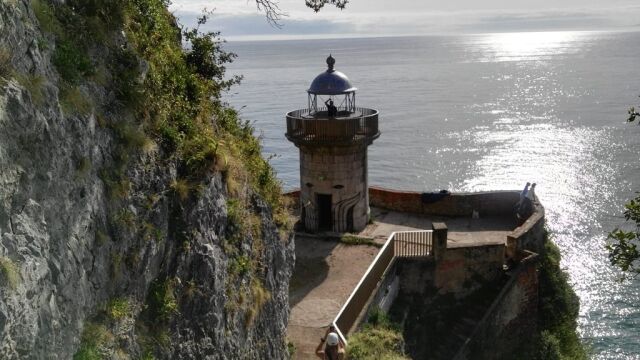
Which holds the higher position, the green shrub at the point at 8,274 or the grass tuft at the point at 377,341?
the green shrub at the point at 8,274

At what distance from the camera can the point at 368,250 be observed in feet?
69.6

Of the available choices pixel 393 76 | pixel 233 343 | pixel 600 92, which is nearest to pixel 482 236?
pixel 233 343

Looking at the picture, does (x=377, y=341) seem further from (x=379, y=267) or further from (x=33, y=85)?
(x=33, y=85)

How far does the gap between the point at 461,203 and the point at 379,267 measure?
8283mm

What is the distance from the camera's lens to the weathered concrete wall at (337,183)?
2259 cm

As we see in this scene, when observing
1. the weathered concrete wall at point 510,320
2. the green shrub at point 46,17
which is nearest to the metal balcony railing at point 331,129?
the weathered concrete wall at point 510,320

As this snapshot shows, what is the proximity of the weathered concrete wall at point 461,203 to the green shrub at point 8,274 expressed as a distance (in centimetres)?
2110

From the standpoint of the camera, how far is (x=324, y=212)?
23562 millimetres

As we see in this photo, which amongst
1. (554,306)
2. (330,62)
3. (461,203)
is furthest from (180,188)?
(461,203)

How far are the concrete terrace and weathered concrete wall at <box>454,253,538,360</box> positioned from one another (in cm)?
136

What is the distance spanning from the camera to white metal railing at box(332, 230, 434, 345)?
1563 centimetres

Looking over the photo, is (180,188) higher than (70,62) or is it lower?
lower

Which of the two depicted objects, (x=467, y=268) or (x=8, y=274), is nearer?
(x=8, y=274)

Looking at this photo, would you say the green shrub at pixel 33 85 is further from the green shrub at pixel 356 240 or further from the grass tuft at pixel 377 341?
the green shrub at pixel 356 240
